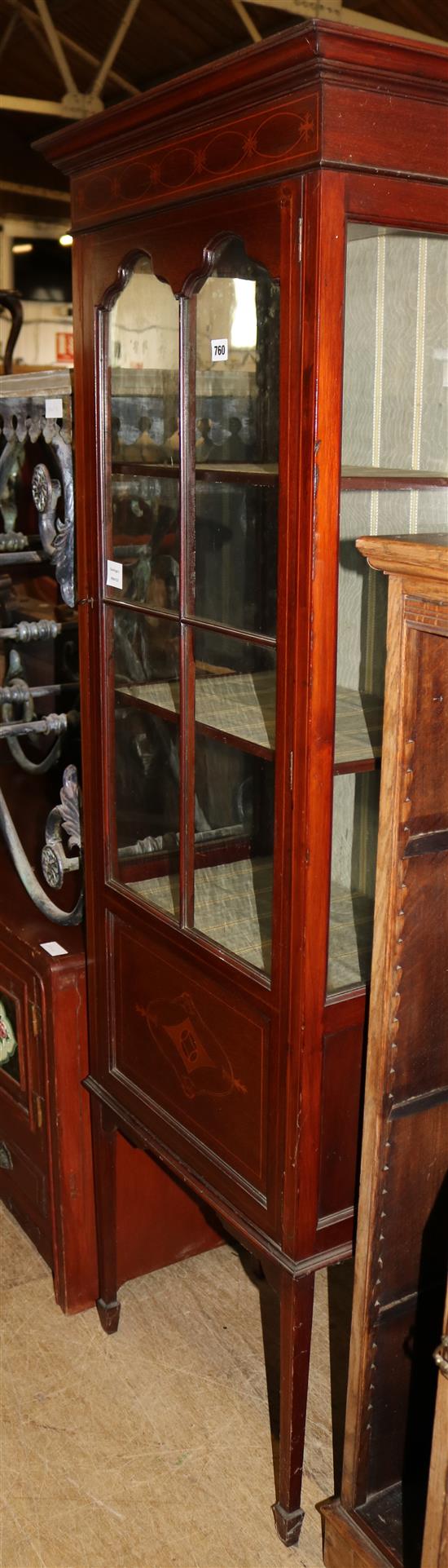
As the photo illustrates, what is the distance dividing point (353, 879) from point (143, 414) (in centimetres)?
64

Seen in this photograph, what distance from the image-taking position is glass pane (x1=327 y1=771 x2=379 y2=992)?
153cm

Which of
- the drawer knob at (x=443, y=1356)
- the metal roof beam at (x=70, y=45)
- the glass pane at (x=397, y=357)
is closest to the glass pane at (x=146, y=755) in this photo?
the glass pane at (x=397, y=357)

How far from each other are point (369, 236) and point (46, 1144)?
4.82 feet

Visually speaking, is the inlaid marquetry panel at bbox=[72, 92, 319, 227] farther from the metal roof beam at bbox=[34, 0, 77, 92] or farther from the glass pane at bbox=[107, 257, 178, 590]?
the metal roof beam at bbox=[34, 0, 77, 92]

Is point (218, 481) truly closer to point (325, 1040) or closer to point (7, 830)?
point (325, 1040)

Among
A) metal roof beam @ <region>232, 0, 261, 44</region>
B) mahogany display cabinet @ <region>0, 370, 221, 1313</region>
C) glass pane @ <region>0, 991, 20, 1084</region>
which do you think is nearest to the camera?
mahogany display cabinet @ <region>0, 370, 221, 1313</region>

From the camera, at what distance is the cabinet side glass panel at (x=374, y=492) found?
4.74 feet

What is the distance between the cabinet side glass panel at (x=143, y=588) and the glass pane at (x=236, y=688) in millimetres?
63

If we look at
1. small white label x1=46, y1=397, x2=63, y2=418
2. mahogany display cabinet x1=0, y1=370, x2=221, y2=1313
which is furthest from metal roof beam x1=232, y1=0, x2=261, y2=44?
small white label x1=46, y1=397, x2=63, y2=418

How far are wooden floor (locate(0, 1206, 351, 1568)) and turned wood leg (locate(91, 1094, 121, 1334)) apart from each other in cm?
6

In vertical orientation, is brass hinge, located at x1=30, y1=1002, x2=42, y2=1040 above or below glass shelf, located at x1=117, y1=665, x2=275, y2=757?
below

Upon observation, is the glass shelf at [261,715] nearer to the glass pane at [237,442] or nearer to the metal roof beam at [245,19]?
the glass pane at [237,442]

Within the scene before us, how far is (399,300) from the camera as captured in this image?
1514mm

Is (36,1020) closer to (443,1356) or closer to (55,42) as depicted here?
(443,1356)
